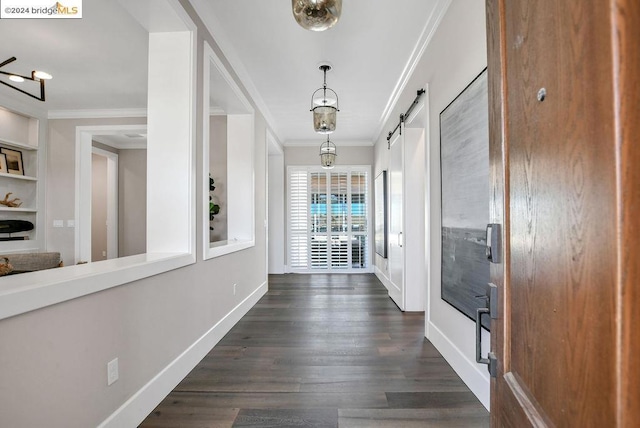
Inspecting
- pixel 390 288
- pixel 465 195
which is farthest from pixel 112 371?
pixel 390 288

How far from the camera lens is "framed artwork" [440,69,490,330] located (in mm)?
1923

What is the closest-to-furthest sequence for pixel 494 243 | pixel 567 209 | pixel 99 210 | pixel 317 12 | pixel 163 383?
pixel 567 209, pixel 494 243, pixel 317 12, pixel 163 383, pixel 99 210

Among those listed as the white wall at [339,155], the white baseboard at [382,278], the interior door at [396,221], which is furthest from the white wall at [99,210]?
the interior door at [396,221]

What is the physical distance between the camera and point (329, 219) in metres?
6.89

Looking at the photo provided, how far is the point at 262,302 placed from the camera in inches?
177

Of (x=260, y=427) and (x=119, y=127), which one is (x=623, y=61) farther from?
(x=119, y=127)

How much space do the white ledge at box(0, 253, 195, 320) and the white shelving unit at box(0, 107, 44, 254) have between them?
162 inches

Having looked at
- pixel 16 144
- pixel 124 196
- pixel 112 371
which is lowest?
pixel 112 371

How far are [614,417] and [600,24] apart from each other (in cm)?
51

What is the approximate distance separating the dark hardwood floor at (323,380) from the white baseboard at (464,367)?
50 millimetres

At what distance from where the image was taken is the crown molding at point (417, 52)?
2549 mm

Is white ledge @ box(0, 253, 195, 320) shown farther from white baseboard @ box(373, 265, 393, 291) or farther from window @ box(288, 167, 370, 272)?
window @ box(288, 167, 370, 272)

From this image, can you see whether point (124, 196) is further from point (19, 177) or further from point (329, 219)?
point (329, 219)

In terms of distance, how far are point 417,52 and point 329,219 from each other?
4120mm
